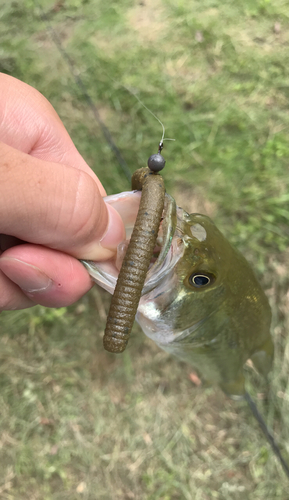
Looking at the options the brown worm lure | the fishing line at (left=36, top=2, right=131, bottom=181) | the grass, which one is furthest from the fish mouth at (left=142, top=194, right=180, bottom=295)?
the fishing line at (left=36, top=2, right=131, bottom=181)

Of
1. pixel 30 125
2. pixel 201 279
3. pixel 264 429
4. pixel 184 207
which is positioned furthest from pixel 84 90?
pixel 264 429

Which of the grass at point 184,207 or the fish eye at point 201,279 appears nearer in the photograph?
the fish eye at point 201,279

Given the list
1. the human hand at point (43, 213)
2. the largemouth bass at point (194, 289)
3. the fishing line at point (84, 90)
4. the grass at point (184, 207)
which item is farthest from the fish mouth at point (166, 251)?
the fishing line at point (84, 90)

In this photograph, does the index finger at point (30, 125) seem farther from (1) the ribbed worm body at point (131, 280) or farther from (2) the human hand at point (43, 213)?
(1) the ribbed worm body at point (131, 280)

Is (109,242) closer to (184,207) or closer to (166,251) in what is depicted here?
(166,251)

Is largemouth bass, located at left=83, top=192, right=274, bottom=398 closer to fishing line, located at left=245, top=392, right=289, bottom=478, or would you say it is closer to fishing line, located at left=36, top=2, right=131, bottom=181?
fishing line, located at left=245, top=392, right=289, bottom=478

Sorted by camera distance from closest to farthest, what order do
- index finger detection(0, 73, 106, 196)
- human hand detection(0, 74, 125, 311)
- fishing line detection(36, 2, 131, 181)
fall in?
human hand detection(0, 74, 125, 311), index finger detection(0, 73, 106, 196), fishing line detection(36, 2, 131, 181)
